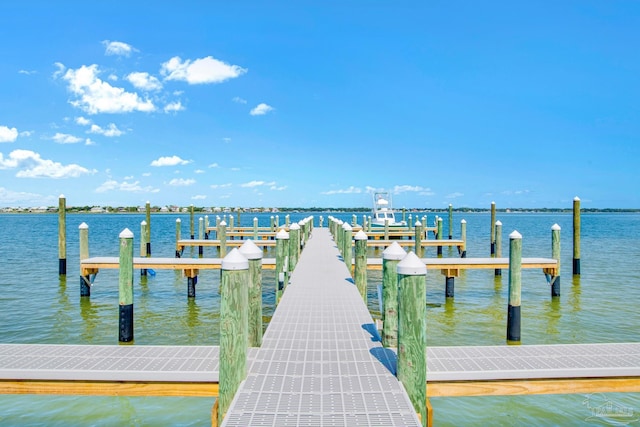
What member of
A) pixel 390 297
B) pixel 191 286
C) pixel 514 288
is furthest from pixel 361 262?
pixel 191 286

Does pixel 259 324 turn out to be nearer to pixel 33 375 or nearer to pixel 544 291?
pixel 33 375

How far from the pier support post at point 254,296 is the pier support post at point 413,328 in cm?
225

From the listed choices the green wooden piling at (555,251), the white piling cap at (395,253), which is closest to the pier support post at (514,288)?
the white piling cap at (395,253)

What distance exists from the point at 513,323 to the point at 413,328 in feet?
21.3

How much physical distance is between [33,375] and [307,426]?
12.6ft

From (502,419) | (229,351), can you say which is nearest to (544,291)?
(502,419)

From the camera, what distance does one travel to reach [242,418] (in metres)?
4.38

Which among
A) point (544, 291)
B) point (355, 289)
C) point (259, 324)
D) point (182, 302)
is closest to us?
point (259, 324)

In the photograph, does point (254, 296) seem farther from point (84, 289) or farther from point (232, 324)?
point (84, 289)

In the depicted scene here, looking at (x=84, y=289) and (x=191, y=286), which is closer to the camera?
(x=84, y=289)

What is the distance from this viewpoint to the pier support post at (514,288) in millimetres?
9961

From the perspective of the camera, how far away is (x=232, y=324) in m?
5.02

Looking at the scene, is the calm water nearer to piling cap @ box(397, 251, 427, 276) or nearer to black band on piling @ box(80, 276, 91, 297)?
black band on piling @ box(80, 276, 91, 297)

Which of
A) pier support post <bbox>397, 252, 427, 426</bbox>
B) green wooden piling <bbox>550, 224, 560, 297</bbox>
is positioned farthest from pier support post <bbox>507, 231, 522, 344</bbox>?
pier support post <bbox>397, 252, 427, 426</bbox>
